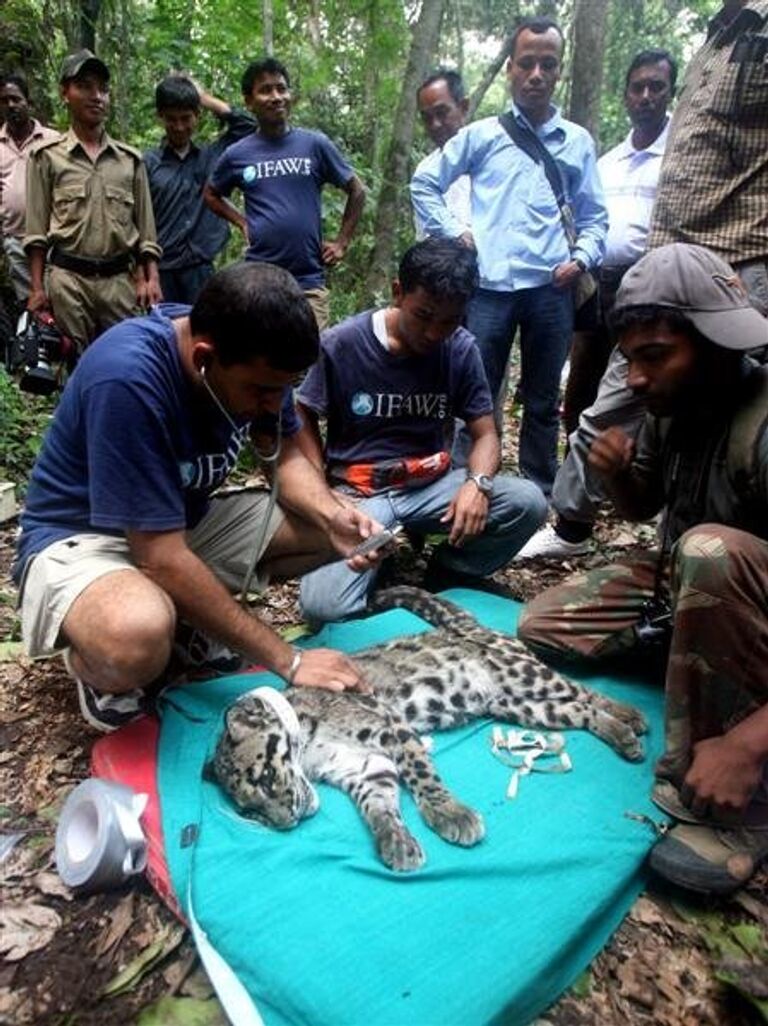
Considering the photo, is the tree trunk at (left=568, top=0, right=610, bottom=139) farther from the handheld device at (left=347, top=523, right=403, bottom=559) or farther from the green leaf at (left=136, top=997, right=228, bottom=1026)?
the green leaf at (left=136, top=997, right=228, bottom=1026)

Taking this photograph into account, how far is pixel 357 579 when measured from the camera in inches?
181

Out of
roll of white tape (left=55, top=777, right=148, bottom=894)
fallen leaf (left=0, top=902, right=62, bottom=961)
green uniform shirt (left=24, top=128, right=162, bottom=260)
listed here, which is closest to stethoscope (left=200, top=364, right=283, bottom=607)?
roll of white tape (left=55, top=777, right=148, bottom=894)

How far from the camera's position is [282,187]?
6.88 meters

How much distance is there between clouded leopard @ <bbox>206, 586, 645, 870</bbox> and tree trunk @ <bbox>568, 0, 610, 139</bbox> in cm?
770

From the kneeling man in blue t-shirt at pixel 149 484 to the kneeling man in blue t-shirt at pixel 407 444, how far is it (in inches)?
47.8

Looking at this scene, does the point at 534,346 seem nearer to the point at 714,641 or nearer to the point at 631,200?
the point at 631,200

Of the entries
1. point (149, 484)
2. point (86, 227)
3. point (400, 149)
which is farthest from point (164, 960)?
point (400, 149)

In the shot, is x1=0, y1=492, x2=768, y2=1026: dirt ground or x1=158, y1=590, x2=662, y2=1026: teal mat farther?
x1=0, y1=492, x2=768, y2=1026: dirt ground

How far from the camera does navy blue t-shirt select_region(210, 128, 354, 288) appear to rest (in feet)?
22.6

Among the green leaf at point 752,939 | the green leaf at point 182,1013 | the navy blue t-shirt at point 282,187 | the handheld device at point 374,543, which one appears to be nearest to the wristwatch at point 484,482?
the handheld device at point 374,543

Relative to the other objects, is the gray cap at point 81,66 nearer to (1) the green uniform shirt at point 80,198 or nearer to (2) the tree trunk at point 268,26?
(1) the green uniform shirt at point 80,198

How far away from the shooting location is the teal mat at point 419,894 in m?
2.38

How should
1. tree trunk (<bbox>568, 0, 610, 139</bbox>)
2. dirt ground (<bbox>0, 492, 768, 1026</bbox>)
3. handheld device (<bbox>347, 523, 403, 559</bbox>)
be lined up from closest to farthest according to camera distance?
1. dirt ground (<bbox>0, 492, 768, 1026</bbox>)
2. handheld device (<bbox>347, 523, 403, 559</bbox>)
3. tree trunk (<bbox>568, 0, 610, 139</bbox>)

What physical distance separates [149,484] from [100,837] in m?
1.24
